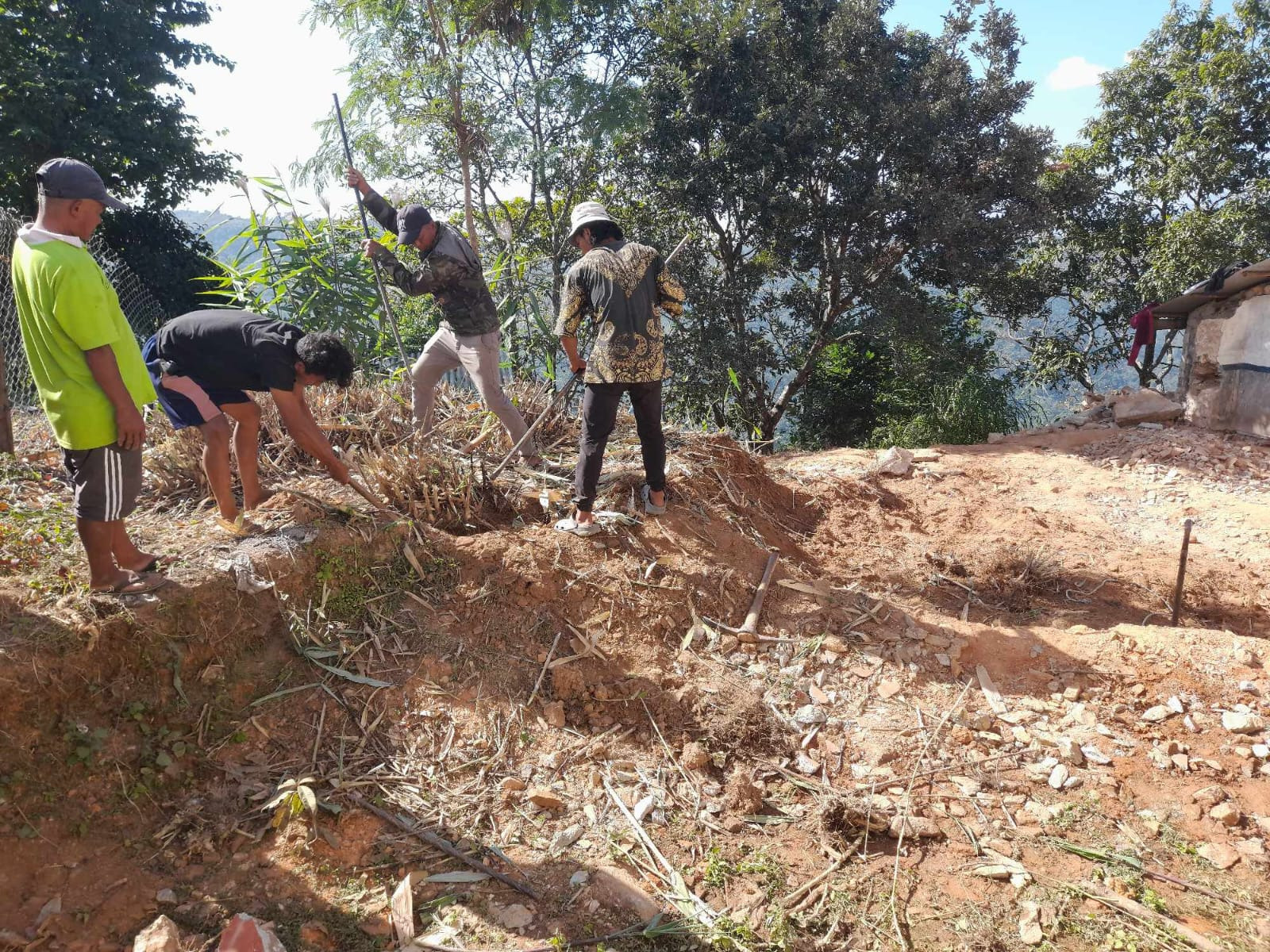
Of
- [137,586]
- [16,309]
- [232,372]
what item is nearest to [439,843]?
[137,586]

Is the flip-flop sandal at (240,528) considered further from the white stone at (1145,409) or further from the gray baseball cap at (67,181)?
the white stone at (1145,409)

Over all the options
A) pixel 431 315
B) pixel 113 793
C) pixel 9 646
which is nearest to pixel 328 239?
pixel 431 315

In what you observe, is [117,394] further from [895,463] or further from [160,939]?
[895,463]

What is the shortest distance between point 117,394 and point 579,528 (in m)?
1.98

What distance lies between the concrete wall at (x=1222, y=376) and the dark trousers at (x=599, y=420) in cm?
739

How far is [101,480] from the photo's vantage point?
2.54 meters

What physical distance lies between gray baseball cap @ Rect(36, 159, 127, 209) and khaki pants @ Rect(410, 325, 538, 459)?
1.97 metres

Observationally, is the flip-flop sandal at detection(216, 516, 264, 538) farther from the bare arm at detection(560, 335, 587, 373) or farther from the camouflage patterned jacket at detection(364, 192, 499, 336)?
the bare arm at detection(560, 335, 587, 373)

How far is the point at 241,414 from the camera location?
3.34 meters

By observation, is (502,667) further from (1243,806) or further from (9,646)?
(1243,806)

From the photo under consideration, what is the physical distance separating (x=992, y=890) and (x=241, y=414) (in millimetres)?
3455

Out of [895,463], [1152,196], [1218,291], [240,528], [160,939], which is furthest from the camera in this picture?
[1152,196]

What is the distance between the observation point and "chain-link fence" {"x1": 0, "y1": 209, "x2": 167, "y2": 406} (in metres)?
5.48

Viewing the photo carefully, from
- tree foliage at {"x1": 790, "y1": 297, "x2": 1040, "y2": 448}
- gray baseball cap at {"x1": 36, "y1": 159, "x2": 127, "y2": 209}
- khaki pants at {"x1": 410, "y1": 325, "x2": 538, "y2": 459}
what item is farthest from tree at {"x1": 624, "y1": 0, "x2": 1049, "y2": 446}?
gray baseball cap at {"x1": 36, "y1": 159, "x2": 127, "y2": 209}
